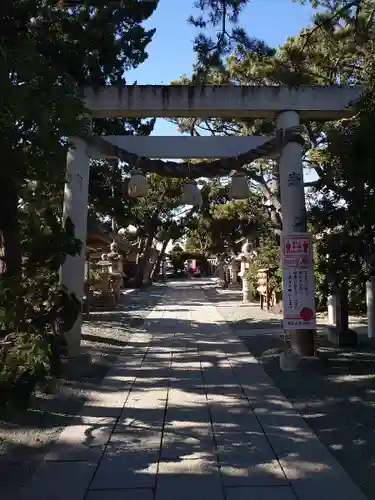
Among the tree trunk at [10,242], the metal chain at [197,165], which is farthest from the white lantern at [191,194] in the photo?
the tree trunk at [10,242]

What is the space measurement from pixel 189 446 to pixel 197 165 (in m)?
4.97

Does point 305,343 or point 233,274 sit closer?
point 305,343

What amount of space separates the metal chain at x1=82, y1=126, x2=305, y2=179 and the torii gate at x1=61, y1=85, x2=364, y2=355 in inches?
0.6

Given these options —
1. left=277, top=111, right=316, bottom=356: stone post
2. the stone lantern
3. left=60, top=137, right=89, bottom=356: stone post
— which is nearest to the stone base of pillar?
left=277, top=111, right=316, bottom=356: stone post

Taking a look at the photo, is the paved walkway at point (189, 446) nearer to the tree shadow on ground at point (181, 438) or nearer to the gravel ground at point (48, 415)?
the tree shadow on ground at point (181, 438)

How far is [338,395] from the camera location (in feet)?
19.9

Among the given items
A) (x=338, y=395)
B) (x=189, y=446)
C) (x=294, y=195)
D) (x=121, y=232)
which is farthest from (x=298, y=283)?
(x=121, y=232)

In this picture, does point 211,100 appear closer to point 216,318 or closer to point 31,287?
point 31,287

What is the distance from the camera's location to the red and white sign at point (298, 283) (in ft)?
25.3

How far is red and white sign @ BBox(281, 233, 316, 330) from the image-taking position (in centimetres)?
772

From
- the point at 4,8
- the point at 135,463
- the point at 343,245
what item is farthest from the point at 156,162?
the point at 135,463

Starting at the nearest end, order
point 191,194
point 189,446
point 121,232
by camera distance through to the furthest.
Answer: point 189,446, point 191,194, point 121,232

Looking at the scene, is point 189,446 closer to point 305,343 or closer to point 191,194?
point 305,343

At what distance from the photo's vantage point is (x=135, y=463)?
409 cm
